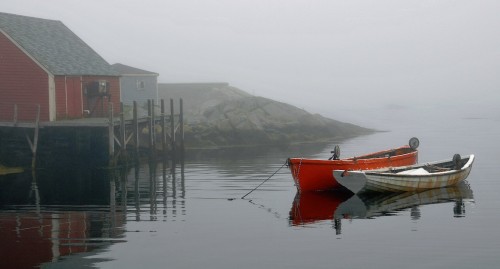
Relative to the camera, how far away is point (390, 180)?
2870cm

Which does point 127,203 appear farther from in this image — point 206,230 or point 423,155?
point 423,155

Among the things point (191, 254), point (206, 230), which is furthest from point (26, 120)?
point (191, 254)

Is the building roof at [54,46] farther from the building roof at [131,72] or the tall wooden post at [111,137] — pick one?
the building roof at [131,72]

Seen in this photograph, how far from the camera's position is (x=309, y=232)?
21312mm

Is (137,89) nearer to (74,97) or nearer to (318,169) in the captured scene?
(74,97)

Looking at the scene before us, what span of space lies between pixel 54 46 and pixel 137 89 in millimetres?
17700

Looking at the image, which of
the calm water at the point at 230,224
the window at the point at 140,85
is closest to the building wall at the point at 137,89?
the window at the point at 140,85

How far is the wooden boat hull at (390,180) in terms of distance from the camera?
28234 mm

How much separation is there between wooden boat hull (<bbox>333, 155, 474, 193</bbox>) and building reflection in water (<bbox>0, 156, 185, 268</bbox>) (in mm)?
6495

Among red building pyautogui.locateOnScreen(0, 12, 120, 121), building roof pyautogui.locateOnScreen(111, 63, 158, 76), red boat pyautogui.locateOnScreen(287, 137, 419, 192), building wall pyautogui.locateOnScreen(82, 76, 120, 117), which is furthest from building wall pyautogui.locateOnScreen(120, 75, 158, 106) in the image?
red boat pyautogui.locateOnScreen(287, 137, 419, 192)

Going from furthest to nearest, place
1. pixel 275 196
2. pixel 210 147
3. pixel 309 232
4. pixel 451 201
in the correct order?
pixel 210 147 → pixel 275 196 → pixel 451 201 → pixel 309 232

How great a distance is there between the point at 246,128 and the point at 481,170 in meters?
24.6

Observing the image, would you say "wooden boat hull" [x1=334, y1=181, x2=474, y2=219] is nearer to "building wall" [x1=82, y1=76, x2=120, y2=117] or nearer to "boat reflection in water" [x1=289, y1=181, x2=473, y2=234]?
"boat reflection in water" [x1=289, y1=181, x2=473, y2=234]

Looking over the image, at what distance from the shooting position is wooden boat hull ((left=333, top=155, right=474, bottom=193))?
92.6 ft
